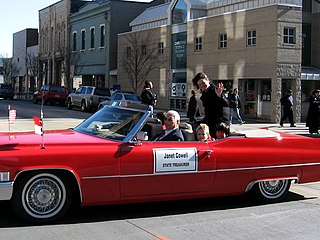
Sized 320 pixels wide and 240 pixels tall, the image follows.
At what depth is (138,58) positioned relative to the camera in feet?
123

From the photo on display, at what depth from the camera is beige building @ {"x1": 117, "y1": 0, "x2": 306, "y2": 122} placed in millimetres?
24734


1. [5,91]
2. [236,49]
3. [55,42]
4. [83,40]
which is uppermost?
[55,42]

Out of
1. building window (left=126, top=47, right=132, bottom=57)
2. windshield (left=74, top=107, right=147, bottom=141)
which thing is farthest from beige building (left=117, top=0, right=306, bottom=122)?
windshield (left=74, top=107, right=147, bottom=141)

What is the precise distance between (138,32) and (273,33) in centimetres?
1511

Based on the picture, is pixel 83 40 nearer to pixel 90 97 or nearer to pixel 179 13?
pixel 179 13

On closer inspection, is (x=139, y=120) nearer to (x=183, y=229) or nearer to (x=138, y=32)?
(x=183, y=229)

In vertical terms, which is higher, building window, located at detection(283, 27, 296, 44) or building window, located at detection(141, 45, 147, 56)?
building window, located at detection(141, 45, 147, 56)

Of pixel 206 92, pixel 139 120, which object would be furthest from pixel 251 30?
pixel 139 120

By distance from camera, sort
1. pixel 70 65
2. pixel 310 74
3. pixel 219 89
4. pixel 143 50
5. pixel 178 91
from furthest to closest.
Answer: pixel 70 65
pixel 143 50
pixel 178 91
pixel 310 74
pixel 219 89

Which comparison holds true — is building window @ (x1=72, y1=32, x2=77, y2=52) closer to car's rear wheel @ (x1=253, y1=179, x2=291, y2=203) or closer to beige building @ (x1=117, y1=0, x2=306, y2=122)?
beige building @ (x1=117, y1=0, x2=306, y2=122)

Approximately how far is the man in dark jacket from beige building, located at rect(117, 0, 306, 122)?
17.6 metres

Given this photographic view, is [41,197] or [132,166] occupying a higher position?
[132,166]

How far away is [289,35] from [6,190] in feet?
71.1

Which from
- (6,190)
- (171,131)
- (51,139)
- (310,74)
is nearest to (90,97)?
(310,74)
